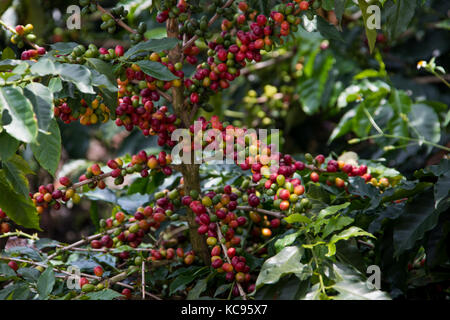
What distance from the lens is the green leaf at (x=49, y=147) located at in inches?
29.9

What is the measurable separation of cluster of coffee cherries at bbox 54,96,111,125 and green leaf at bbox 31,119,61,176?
5.0 inches

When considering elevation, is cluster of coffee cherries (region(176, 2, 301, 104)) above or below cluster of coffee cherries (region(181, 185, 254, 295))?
above

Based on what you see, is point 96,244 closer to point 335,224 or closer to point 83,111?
point 83,111

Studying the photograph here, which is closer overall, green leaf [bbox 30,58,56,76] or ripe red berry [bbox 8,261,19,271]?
green leaf [bbox 30,58,56,76]

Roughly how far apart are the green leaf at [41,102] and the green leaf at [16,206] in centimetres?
25

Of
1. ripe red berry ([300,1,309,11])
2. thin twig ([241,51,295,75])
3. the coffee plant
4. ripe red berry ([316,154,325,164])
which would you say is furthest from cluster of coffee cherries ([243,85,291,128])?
ripe red berry ([300,1,309,11])

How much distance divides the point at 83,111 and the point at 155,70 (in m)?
0.15

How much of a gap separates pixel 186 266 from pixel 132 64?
0.43 metres

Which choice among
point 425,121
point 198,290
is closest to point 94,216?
point 198,290

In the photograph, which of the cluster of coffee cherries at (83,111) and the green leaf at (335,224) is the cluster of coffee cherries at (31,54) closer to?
the cluster of coffee cherries at (83,111)

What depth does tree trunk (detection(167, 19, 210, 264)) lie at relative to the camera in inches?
41.1

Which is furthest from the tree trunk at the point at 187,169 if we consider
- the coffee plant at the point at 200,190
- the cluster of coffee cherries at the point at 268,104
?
the cluster of coffee cherries at the point at 268,104

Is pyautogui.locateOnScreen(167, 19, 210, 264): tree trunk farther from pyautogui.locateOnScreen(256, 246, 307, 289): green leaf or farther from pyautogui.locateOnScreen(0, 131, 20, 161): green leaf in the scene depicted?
pyautogui.locateOnScreen(0, 131, 20, 161): green leaf
